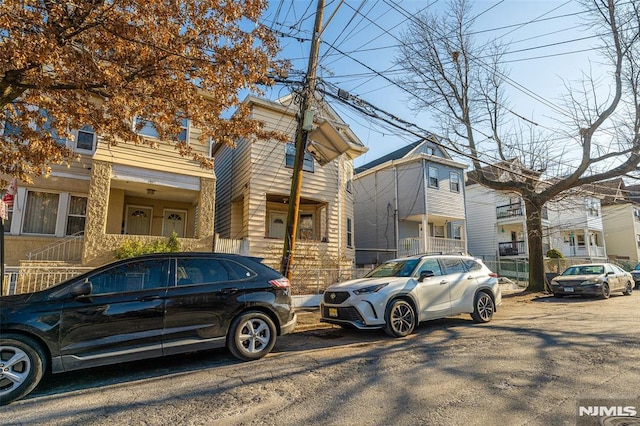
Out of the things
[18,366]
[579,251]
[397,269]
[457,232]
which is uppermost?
[457,232]

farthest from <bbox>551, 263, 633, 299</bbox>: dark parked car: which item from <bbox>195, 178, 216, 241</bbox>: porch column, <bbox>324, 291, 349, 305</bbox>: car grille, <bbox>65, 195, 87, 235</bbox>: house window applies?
<bbox>65, 195, 87, 235</bbox>: house window

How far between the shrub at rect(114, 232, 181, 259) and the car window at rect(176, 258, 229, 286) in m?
5.94

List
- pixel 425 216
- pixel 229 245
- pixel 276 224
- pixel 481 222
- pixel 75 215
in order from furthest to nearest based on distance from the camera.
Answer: pixel 481 222 → pixel 425 216 → pixel 276 224 → pixel 229 245 → pixel 75 215

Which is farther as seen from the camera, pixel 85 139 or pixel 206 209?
pixel 206 209

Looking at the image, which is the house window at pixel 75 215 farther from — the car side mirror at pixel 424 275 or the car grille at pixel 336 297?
the car side mirror at pixel 424 275

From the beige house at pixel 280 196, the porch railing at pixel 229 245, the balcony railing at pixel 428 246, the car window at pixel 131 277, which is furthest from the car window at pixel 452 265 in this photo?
the balcony railing at pixel 428 246

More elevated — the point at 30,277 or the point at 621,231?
the point at 621,231

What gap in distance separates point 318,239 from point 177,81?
1075cm

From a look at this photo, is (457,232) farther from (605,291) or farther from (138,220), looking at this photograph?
(138,220)

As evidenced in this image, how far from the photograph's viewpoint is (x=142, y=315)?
4.96 m

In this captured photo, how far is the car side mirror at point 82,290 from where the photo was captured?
4625 mm

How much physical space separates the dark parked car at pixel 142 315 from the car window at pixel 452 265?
4.22 m

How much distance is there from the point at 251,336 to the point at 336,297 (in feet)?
7.93

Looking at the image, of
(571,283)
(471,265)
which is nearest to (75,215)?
(471,265)
